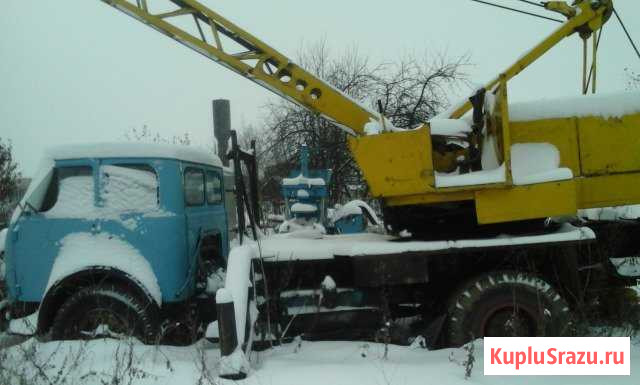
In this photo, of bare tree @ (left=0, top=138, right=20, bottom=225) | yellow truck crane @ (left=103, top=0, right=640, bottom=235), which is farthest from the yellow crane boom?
bare tree @ (left=0, top=138, right=20, bottom=225)

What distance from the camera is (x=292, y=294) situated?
4.91 meters

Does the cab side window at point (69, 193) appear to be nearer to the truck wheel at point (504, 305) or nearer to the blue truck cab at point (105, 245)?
the blue truck cab at point (105, 245)

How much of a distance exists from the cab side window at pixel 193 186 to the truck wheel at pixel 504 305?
277 cm

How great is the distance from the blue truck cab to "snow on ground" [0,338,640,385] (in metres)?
0.31

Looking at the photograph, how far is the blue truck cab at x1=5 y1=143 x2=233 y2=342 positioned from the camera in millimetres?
4480

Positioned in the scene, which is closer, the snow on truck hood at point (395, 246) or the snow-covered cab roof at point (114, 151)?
the snow on truck hood at point (395, 246)

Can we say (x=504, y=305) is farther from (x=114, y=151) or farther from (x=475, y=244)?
(x=114, y=151)

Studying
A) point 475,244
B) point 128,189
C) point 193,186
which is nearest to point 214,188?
point 193,186

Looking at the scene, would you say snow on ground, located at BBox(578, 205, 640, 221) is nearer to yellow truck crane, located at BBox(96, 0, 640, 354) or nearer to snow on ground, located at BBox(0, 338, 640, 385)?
yellow truck crane, located at BBox(96, 0, 640, 354)

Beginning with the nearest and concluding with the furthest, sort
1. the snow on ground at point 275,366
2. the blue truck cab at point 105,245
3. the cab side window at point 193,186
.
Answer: the snow on ground at point 275,366, the blue truck cab at point 105,245, the cab side window at point 193,186

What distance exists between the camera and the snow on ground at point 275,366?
3.49 metres

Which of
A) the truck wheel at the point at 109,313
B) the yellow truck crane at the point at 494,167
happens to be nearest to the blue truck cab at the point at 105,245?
the truck wheel at the point at 109,313

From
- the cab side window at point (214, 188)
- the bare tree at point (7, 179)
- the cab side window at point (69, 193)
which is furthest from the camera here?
the bare tree at point (7, 179)

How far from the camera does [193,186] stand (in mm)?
5207
